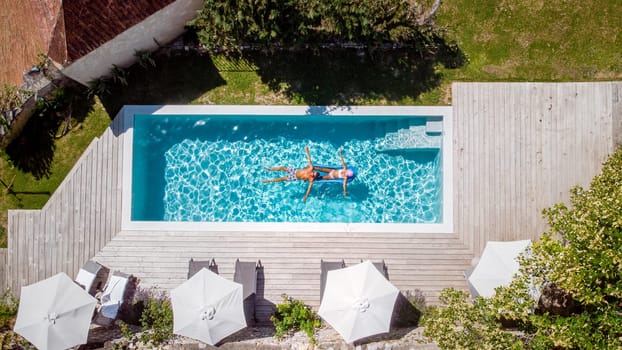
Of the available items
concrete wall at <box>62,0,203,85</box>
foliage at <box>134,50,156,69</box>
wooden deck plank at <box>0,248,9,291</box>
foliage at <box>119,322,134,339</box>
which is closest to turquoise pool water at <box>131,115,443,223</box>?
foliage at <box>134,50,156,69</box>

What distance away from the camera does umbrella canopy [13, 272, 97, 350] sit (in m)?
10.8

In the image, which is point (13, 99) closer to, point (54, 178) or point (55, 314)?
point (54, 178)

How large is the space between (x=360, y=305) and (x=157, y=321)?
17.0ft

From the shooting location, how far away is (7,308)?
1196 centimetres

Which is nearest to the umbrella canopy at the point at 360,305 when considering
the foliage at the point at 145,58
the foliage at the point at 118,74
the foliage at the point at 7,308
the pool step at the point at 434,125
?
the pool step at the point at 434,125

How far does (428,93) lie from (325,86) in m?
2.85

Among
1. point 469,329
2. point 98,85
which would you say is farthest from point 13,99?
point 469,329

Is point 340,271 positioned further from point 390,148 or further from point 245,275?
point 390,148

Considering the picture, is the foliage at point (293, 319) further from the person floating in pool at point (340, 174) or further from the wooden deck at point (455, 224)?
the person floating in pool at point (340, 174)

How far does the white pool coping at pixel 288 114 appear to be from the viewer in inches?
481

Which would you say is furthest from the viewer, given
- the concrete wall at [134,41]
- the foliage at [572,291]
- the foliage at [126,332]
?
the concrete wall at [134,41]

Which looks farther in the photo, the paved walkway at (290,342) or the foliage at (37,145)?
the foliage at (37,145)

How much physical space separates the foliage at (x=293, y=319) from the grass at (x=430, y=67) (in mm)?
5512

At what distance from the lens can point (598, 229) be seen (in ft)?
29.1
